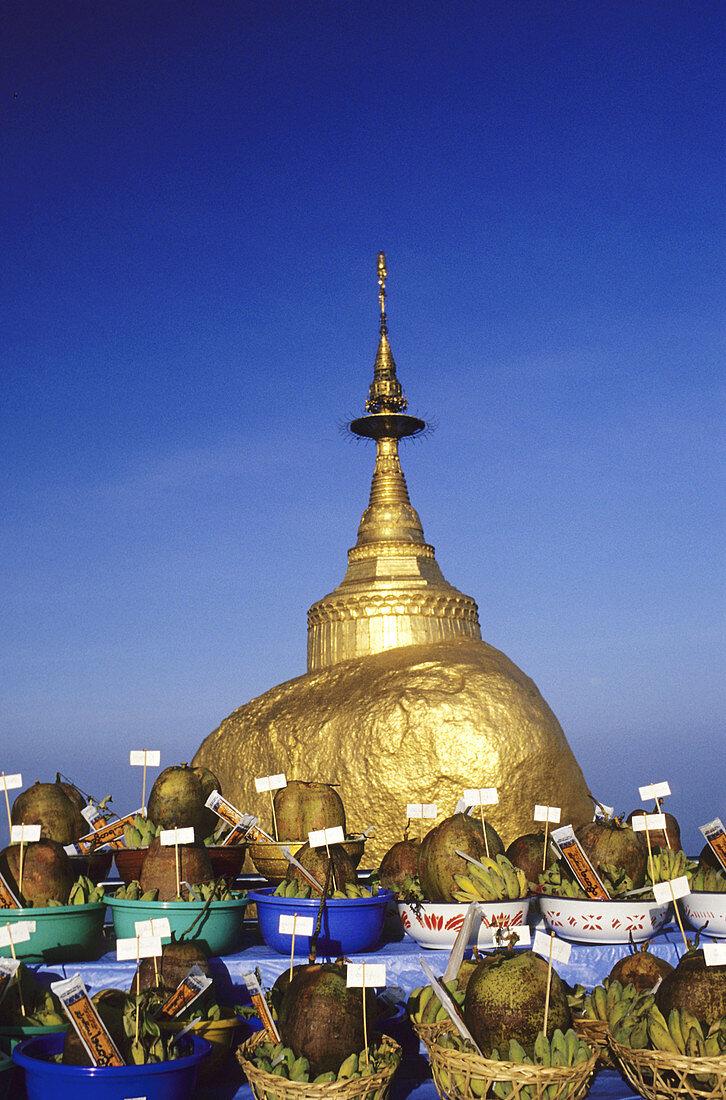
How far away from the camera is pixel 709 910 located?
5.00 m

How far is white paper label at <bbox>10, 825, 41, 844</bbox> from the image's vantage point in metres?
4.72

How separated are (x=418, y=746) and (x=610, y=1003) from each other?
5420 mm

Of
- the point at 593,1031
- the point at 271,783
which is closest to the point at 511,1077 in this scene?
the point at 593,1031

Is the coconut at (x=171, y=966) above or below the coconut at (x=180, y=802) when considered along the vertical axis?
below

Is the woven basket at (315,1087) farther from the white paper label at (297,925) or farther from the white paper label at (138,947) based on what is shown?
the white paper label at (297,925)

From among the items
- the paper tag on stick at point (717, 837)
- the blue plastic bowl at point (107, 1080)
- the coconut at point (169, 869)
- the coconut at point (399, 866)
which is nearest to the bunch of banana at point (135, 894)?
the coconut at point (169, 869)

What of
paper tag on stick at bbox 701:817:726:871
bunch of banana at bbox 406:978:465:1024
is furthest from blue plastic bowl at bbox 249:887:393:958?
paper tag on stick at bbox 701:817:726:871

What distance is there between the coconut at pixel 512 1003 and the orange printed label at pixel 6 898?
2.24m

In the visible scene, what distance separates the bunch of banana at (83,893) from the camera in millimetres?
4668

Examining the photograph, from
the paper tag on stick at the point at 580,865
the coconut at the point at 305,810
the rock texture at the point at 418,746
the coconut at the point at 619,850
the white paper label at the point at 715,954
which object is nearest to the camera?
the white paper label at the point at 715,954

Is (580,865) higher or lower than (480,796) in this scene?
lower

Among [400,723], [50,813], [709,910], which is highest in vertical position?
[400,723]

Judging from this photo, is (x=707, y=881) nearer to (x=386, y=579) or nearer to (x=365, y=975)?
(x=365, y=975)

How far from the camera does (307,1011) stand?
3545 millimetres
